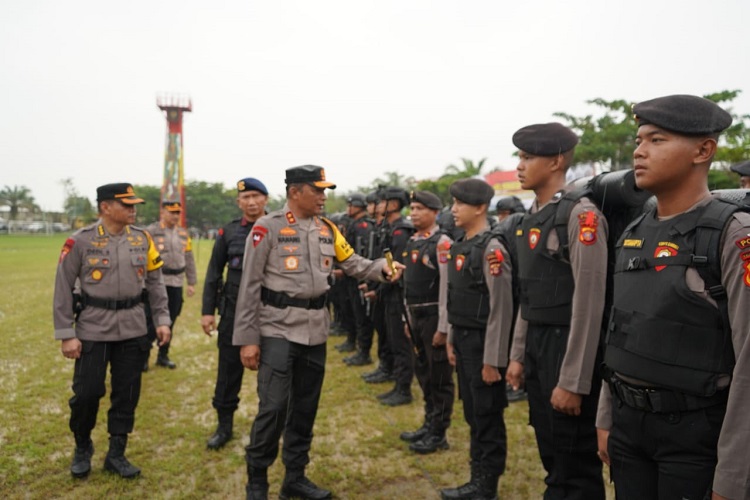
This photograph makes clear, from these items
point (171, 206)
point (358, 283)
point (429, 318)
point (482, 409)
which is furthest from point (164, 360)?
point (482, 409)

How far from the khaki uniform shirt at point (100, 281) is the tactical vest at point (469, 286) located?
8.38 feet

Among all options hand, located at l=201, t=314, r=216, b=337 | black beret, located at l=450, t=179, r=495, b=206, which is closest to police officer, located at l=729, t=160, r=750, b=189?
black beret, located at l=450, t=179, r=495, b=206

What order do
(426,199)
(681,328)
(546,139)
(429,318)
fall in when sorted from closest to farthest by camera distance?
1. (681,328)
2. (546,139)
3. (429,318)
4. (426,199)

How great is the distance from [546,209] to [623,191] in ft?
1.43

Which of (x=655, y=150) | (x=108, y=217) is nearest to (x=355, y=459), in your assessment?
(x=108, y=217)

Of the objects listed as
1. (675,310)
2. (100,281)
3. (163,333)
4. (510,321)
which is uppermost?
(675,310)

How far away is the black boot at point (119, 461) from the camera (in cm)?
383

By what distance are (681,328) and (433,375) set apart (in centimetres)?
304

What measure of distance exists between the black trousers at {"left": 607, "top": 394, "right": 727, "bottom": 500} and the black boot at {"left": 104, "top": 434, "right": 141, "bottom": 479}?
11.5 feet

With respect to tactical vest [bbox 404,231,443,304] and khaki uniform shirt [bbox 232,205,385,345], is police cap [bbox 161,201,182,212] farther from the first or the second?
khaki uniform shirt [bbox 232,205,385,345]

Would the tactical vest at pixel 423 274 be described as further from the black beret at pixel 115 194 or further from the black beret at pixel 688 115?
the black beret at pixel 688 115

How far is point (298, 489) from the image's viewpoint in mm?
3564

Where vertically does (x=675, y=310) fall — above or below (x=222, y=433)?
above

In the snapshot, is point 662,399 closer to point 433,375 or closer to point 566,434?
point 566,434
